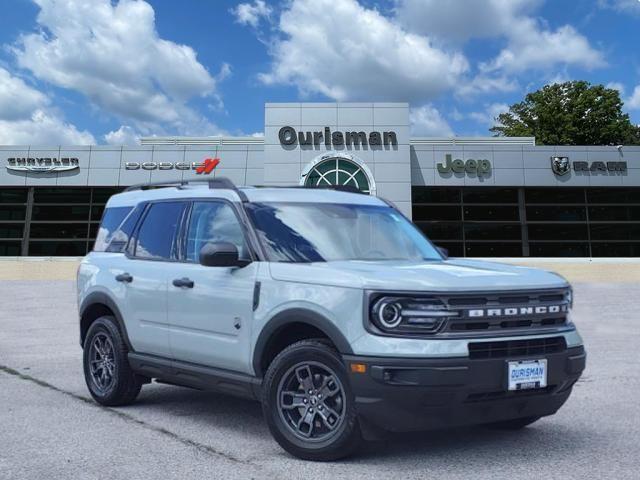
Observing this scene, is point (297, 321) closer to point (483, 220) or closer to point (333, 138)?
point (333, 138)

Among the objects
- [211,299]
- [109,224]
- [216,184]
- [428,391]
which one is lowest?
[428,391]

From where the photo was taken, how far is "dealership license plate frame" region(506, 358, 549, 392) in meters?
4.03

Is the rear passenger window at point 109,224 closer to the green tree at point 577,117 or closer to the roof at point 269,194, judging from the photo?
the roof at point 269,194

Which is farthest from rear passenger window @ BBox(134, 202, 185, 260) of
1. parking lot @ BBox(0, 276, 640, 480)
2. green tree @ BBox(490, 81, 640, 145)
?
green tree @ BBox(490, 81, 640, 145)

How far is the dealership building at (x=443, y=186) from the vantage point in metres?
37.9

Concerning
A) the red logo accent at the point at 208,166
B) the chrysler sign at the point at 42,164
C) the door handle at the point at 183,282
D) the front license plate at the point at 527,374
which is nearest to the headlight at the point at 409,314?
the front license plate at the point at 527,374

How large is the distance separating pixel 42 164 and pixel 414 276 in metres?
39.6

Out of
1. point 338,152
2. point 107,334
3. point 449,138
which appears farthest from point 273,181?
point 107,334

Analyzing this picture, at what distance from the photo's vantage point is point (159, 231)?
19.6 ft

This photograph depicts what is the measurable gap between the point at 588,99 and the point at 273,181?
33.7 metres

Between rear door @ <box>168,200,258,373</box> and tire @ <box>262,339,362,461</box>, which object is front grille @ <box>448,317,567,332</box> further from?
rear door @ <box>168,200,258,373</box>

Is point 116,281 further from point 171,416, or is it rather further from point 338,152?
point 338,152

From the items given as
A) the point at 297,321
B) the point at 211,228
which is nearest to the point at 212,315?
the point at 211,228

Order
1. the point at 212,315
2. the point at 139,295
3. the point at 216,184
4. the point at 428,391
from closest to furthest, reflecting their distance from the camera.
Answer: the point at 428,391
the point at 212,315
the point at 216,184
the point at 139,295
